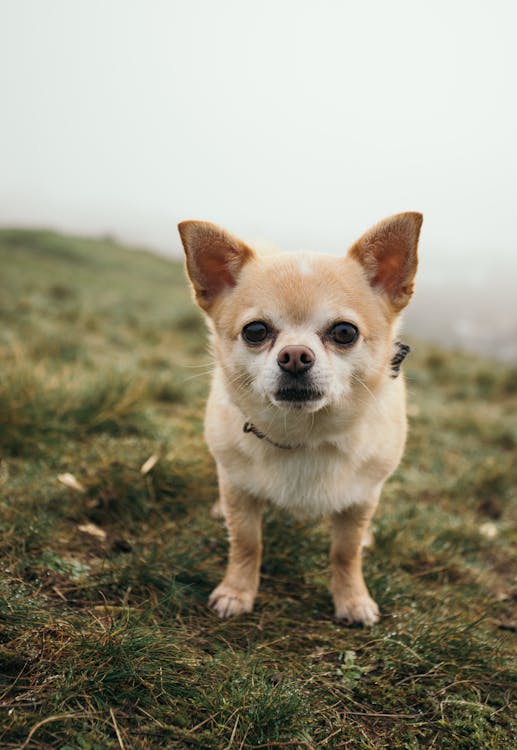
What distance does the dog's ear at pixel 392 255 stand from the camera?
7.62 ft

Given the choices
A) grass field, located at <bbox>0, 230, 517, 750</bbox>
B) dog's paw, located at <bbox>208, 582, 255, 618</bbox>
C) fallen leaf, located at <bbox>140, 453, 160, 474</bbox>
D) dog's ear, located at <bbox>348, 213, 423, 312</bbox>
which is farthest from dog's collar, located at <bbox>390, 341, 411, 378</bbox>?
fallen leaf, located at <bbox>140, 453, 160, 474</bbox>

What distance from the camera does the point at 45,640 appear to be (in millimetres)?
1804

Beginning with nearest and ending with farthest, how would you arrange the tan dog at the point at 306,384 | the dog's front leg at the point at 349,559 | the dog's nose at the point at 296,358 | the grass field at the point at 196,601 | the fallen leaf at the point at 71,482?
the grass field at the point at 196,601, the dog's nose at the point at 296,358, the tan dog at the point at 306,384, the dog's front leg at the point at 349,559, the fallen leaf at the point at 71,482

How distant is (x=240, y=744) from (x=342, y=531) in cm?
107

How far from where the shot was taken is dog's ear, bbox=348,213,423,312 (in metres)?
2.32

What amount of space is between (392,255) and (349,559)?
1355 mm

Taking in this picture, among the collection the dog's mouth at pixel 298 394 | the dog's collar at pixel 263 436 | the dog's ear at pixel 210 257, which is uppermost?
the dog's ear at pixel 210 257

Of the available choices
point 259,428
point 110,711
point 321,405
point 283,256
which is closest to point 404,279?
point 283,256

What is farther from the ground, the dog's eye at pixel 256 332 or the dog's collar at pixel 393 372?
the dog's eye at pixel 256 332

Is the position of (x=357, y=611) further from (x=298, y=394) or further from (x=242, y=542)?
(x=298, y=394)

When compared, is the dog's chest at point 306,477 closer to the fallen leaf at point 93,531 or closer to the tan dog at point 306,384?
the tan dog at point 306,384

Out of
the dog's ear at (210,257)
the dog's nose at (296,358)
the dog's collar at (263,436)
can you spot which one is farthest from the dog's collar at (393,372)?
the dog's ear at (210,257)

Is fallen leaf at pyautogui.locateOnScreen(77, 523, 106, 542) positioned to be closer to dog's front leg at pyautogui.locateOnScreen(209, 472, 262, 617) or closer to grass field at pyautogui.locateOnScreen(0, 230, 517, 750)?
grass field at pyautogui.locateOnScreen(0, 230, 517, 750)

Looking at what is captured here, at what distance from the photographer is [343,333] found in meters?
2.25
